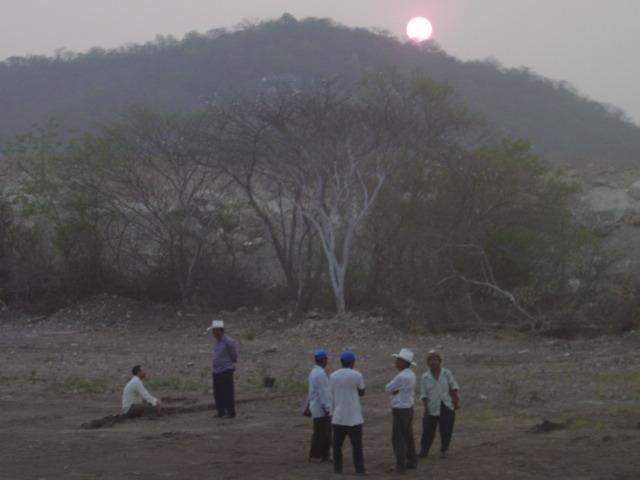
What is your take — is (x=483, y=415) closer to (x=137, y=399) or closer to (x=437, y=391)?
(x=437, y=391)

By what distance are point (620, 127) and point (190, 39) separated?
145 ft

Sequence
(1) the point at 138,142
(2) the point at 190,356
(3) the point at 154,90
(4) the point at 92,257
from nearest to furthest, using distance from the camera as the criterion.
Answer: (2) the point at 190,356
(1) the point at 138,142
(4) the point at 92,257
(3) the point at 154,90

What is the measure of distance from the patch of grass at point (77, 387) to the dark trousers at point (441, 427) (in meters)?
8.50

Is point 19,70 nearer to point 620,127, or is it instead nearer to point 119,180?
point 620,127

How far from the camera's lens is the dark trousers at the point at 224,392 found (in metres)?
15.7

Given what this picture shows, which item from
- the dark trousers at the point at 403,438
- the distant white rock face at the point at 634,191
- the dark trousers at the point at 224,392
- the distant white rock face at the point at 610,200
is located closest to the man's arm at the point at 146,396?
the dark trousers at the point at 224,392

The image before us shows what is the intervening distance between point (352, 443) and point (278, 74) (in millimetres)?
85075

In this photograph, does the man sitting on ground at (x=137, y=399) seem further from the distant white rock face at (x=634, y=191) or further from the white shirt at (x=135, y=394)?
the distant white rock face at (x=634, y=191)

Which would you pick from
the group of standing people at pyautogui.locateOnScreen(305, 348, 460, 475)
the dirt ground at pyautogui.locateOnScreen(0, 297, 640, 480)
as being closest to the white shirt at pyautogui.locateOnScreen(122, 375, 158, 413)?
the dirt ground at pyautogui.locateOnScreen(0, 297, 640, 480)

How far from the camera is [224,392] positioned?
15711 millimetres

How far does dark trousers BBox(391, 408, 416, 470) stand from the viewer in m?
11.3

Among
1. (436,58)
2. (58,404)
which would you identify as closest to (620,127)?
(436,58)

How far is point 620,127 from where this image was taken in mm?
102062

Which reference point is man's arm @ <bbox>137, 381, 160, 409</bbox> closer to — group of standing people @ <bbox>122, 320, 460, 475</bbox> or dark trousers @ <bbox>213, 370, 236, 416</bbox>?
dark trousers @ <bbox>213, 370, 236, 416</bbox>
